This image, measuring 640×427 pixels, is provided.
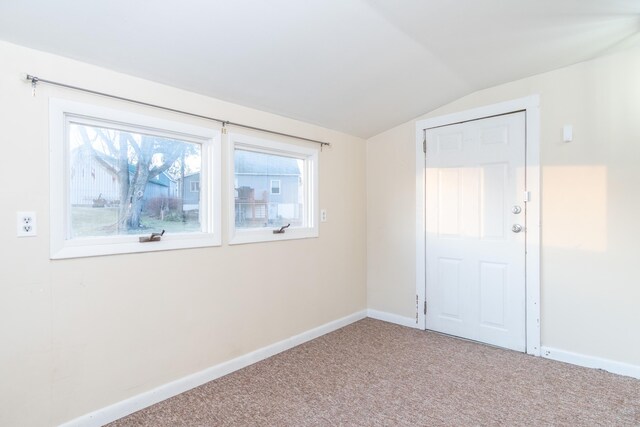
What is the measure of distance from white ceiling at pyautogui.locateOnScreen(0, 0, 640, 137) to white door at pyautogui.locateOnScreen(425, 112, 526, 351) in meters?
0.56

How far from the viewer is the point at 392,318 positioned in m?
3.71

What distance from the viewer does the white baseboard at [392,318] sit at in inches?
140

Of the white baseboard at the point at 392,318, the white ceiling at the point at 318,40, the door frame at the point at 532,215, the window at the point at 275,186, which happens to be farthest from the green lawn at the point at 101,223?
the door frame at the point at 532,215

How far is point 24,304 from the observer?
5.60 ft

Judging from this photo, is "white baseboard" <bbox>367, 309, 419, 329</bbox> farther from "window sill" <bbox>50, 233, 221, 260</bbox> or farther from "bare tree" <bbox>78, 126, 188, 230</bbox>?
"bare tree" <bbox>78, 126, 188, 230</bbox>

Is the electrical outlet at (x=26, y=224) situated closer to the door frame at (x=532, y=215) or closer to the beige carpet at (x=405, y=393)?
the beige carpet at (x=405, y=393)

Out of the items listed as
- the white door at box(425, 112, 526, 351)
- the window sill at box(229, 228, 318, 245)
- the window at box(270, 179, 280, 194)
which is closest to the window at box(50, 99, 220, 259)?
the window sill at box(229, 228, 318, 245)

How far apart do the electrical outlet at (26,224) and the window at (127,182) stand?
79mm

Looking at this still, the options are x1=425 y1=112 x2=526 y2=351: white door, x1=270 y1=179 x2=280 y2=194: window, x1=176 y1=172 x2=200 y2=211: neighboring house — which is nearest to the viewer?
x1=176 y1=172 x2=200 y2=211: neighboring house

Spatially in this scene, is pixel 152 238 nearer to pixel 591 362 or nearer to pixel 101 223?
pixel 101 223

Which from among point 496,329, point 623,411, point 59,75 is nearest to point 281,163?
point 59,75

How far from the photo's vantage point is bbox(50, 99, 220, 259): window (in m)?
1.86

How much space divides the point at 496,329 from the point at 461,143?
172cm

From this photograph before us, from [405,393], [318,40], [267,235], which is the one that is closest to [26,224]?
[267,235]
